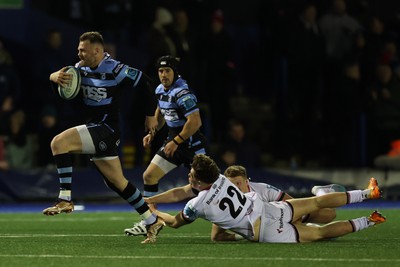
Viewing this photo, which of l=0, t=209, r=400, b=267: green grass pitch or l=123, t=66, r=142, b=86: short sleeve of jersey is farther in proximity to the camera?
l=123, t=66, r=142, b=86: short sleeve of jersey

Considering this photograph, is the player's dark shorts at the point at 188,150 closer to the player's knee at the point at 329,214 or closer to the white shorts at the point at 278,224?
the player's knee at the point at 329,214

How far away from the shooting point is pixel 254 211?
11719 mm

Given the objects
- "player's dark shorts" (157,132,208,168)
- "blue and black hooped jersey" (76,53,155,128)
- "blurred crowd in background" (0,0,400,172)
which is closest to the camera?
"blue and black hooped jersey" (76,53,155,128)

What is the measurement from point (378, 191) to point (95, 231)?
3884 millimetres

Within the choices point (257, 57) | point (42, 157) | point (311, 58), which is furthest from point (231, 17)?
point (42, 157)

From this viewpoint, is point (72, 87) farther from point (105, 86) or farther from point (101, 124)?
point (101, 124)

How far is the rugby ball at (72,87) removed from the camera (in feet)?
40.0

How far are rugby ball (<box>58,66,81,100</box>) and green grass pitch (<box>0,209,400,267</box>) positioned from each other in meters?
1.56

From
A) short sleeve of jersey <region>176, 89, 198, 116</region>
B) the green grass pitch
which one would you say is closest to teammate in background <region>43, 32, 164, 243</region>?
the green grass pitch

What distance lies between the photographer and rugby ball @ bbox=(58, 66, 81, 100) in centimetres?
1219

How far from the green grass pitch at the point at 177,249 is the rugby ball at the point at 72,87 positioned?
156cm

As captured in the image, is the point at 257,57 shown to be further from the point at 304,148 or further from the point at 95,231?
the point at 95,231

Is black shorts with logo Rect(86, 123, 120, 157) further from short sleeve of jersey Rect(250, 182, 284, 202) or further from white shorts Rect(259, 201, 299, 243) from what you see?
white shorts Rect(259, 201, 299, 243)

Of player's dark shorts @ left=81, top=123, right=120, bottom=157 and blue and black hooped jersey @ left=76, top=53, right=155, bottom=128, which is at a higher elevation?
blue and black hooped jersey @ left=76, top=53, right=155, bottom=128
